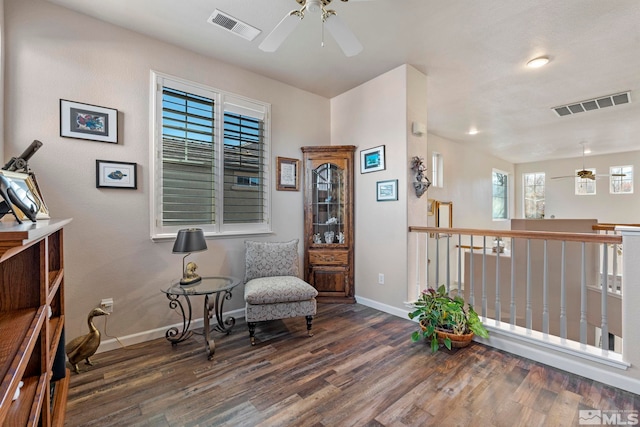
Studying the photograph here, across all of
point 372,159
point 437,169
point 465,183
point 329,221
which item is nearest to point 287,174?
point 329,221

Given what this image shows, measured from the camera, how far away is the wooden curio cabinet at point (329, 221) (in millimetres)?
3742

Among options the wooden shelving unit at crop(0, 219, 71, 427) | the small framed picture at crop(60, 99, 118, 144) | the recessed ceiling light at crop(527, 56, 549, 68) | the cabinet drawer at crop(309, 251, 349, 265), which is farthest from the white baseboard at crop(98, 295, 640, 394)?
the recessed ceiling light at crop(527, 56, 549, 68)

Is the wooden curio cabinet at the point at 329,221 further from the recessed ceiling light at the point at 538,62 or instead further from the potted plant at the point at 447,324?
the recessed ceiling light at the point at 538,62

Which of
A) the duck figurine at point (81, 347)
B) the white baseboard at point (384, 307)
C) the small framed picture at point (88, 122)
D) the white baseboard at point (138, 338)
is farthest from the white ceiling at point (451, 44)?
the white baseboard at point (138, 338)

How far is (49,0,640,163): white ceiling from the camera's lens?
2.28 meters

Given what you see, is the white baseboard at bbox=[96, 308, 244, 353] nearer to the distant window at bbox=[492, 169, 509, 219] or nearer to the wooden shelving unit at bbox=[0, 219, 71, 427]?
the wooden shelving unit at bbox=[0, 219, 71, 427]

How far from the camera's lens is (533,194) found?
8695 millimetres

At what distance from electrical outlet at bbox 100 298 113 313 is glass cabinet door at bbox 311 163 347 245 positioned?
7.52ft

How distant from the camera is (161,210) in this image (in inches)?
107

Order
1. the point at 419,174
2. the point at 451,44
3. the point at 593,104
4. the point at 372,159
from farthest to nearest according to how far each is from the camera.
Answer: the point at 593,104 < the point at 372,159 < the point at 419,174 < the point at 451,44

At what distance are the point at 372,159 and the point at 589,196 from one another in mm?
8007

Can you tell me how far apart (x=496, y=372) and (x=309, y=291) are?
63.8 inches

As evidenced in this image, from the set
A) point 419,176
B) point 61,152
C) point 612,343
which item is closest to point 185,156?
point 61,152

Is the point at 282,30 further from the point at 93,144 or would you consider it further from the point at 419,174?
the point at 419,174
